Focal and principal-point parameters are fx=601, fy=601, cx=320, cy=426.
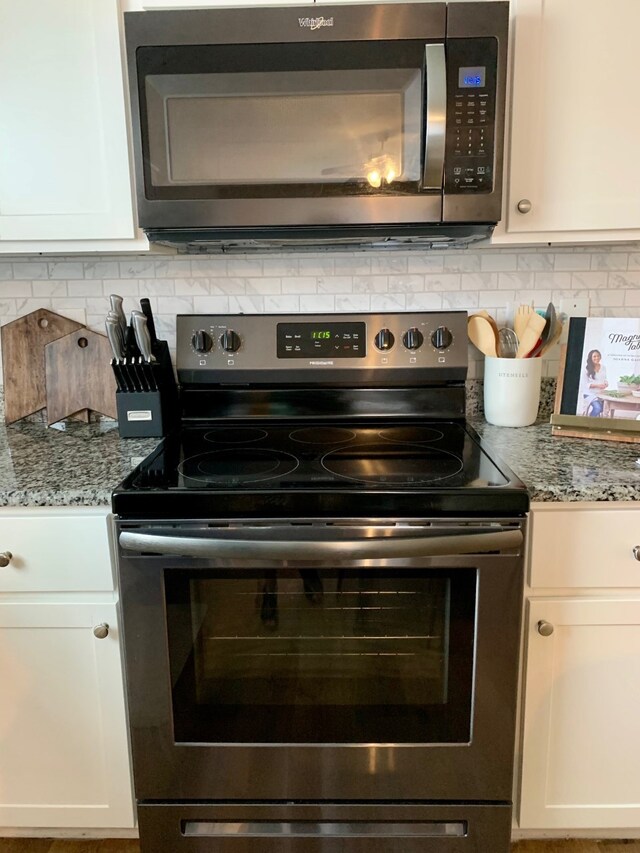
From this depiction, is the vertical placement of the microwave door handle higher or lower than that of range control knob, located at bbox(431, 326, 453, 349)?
higher

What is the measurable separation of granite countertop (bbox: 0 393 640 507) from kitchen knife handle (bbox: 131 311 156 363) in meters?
0.22

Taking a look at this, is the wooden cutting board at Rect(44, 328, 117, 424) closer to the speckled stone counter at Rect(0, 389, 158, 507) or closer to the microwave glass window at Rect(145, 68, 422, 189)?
the speckled stone counter at Rect(0, 389, 158, 507)

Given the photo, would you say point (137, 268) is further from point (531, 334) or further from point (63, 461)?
point (531, 334)

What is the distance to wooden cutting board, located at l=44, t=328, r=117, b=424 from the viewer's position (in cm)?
171

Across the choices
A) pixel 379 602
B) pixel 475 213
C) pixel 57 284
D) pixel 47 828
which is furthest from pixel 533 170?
pixel 47 828

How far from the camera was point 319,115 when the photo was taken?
1.29 m

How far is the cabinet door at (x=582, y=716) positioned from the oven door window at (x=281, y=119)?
3.25ft

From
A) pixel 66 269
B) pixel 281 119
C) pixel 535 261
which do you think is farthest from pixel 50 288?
pixel 535 261

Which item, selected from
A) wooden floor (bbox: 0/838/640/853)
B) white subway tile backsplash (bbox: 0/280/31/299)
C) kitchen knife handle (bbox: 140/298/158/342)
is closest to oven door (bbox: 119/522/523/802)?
wooden floor (bbox: 0/838/640/853)

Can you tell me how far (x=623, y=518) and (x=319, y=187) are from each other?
3.10ft

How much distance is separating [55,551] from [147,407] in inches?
17.9

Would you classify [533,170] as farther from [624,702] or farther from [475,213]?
[624,702]

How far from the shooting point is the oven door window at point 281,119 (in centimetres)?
127

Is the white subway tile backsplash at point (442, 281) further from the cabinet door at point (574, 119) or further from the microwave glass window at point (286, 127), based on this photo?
the microwave glass window at point (286, 127)
